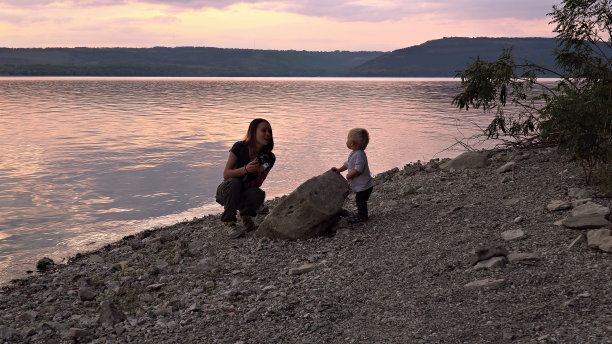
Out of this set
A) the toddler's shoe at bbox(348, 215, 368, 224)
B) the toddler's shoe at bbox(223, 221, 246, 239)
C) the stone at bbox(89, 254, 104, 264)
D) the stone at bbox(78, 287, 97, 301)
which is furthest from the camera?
the stone at bbox(89, 254, 104, 264)

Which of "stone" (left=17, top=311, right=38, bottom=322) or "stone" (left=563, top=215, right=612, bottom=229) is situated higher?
"stone" (left=563, top=215, right=612, bottom=229)

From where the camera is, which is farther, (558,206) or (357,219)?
(357,219)

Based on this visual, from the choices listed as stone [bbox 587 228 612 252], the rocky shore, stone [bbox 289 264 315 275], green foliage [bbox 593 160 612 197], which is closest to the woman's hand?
the rocky shore

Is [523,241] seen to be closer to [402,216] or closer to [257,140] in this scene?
[402,216]

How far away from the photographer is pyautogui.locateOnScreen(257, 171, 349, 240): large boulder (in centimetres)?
817

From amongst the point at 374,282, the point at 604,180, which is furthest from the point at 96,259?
the point at 604,180

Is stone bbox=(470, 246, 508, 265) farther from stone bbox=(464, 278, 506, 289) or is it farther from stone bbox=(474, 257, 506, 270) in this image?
stone bbox=(464, 278, 506, 289)

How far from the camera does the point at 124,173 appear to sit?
18.5m

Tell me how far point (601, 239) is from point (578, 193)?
7.40 feet

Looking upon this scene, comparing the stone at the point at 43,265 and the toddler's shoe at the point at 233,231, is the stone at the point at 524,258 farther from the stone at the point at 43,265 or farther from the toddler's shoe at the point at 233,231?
the stone at the point at 43,265

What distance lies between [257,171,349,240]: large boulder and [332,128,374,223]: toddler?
0.65ft

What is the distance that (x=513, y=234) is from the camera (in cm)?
680

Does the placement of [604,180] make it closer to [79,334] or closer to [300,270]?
[300,270]

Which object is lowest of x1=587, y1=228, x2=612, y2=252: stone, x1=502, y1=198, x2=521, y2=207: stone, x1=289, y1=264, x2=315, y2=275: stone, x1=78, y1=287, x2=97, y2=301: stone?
x1=78, y1=287, x2=97, y2=301: stone
